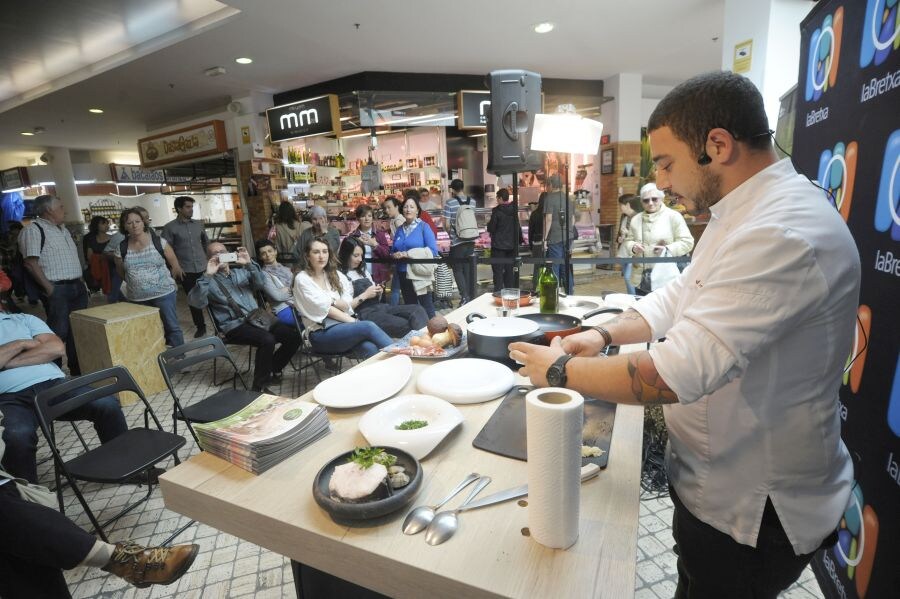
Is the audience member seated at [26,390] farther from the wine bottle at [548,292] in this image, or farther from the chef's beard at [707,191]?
the chef's beard at [707,191]


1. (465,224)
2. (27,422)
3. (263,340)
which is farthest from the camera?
(465,224)

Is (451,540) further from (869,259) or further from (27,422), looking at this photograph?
(27,422)

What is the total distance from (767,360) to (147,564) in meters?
2.20

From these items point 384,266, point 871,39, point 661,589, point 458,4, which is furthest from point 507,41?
point 661,589

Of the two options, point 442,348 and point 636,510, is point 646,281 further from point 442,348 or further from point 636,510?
point 636,510

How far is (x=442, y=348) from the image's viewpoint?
5.82 ft

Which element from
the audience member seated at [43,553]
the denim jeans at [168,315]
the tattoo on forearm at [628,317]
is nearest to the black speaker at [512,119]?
the tattoo on forearm at [628,317]

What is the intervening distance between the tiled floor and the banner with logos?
1.73ft

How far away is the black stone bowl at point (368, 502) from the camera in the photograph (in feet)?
2.81

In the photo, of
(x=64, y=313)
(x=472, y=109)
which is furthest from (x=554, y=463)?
(x=472, y=109)

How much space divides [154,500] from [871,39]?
3743 millimetres

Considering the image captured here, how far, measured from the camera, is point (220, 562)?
6.81 ft

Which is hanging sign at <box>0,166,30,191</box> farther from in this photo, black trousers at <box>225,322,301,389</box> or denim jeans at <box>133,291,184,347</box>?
black trousers at <box>225,322,301,389</box>

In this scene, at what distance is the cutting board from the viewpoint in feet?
3.57
